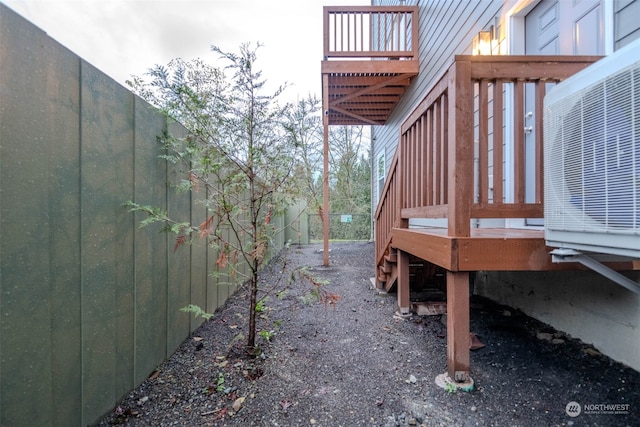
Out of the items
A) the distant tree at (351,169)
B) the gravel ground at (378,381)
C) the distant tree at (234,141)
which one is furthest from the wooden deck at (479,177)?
the distant tree at (351,169)

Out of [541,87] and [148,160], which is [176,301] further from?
[541,87]

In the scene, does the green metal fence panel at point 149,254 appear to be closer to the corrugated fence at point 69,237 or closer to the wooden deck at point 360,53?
the corrugated fence at point 69,237

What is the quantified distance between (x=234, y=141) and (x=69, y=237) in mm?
1175

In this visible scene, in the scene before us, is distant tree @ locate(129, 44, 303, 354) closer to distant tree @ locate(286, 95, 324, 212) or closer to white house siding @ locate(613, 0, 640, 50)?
distant tree @ locate(286, 95, 324, 212)

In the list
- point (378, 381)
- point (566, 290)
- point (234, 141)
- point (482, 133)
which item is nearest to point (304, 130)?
point (234, 141)

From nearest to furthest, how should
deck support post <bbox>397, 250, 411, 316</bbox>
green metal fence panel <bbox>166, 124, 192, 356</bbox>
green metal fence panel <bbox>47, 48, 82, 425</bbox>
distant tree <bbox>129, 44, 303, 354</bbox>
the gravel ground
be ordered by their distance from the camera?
green metal fence panel <bbox>47, 48, 82, 425</bbox> < the gravel ground < distant tree <bbox>129, 44, 303, 354</bbox> < green metal fence panel <bbox>166, 124, 192, 356</bbox> < deck support post <bbox>397, 250, 411, 316</bbox>

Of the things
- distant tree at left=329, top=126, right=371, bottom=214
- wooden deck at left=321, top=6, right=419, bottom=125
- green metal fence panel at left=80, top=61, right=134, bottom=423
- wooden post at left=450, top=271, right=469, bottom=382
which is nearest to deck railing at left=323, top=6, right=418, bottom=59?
wooden deck at left=321, top=6, right=419, bottom=125

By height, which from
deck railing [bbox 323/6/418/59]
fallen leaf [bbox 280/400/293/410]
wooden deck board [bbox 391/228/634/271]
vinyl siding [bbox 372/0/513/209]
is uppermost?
deck railing [bbox 323/6/418/59]

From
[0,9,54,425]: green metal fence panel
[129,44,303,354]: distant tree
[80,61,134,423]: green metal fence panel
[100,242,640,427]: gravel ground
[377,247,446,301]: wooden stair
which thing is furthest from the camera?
[377,247,446,301]: wooden stair

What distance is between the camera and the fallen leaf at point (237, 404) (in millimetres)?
1652

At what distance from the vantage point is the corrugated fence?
3.47ft

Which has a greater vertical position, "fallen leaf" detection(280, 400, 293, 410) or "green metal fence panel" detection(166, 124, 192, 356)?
"green metal fence panel" detection(166, 124, 192, 356)

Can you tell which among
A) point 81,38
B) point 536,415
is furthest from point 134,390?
point 81,38

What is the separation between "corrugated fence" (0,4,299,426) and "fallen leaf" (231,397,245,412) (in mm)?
613
